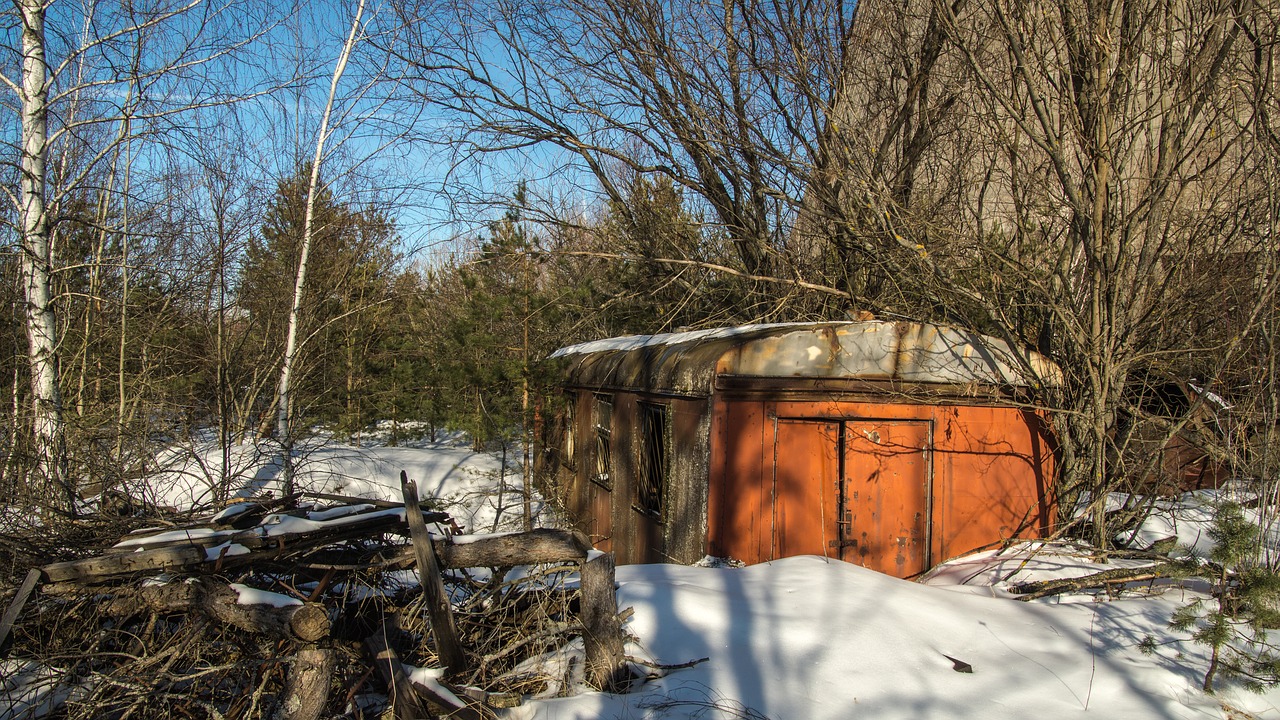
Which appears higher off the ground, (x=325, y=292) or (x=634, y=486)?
(x=325, y=292)

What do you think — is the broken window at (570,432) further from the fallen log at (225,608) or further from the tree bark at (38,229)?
the fallen log at (225,608)

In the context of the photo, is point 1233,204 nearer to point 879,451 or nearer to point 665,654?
point 879,451

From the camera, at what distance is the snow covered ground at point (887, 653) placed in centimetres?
380

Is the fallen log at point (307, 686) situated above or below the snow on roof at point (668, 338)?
below

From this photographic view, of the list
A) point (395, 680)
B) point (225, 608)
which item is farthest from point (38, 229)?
point (395, 680)

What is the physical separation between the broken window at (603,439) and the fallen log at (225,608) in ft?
19.8

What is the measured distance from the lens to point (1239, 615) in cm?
458

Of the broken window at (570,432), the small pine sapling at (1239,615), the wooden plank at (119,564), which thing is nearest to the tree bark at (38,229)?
the wooden plank at (119,564)

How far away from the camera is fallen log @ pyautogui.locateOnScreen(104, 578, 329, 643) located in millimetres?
3336

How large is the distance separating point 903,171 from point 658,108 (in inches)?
164

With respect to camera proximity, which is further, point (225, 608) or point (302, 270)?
point (302, 270)

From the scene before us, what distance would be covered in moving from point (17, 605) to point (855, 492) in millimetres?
6072

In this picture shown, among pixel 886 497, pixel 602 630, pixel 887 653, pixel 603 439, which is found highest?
pixel 603 439

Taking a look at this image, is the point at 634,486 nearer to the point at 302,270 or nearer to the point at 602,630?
the point at 602,630
